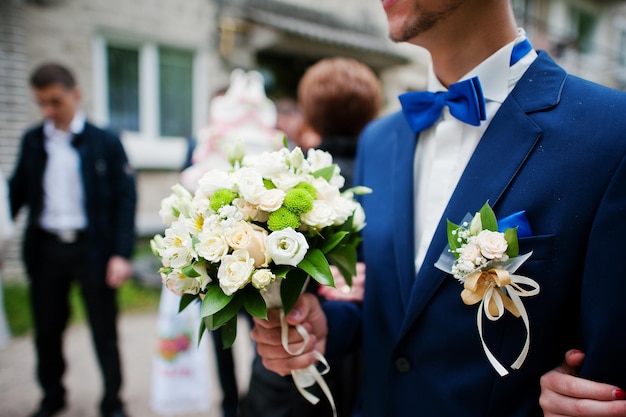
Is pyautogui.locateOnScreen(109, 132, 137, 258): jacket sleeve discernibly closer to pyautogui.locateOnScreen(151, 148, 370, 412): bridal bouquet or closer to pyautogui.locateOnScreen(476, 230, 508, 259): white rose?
pyautogui.locateOnScreen(151, 148, 370, 412): bridal bouquet

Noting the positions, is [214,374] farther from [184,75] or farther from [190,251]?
[184,75]

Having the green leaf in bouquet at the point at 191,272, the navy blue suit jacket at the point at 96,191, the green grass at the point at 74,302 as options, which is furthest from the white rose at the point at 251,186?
the green grass at the point at 74,302

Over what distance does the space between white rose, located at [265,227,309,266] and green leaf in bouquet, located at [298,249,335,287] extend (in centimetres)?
4

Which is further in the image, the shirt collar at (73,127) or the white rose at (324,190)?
the shirt collar at (73,127)

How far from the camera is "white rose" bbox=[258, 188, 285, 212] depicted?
1019 millimetres

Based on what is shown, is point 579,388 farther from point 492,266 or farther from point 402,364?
point 402,364

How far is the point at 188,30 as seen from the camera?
22.2 ft

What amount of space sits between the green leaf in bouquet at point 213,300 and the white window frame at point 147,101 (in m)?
5.70

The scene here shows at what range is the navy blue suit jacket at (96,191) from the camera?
305 centimetres

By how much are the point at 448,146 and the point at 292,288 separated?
67cm

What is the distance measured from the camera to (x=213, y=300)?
99 cm

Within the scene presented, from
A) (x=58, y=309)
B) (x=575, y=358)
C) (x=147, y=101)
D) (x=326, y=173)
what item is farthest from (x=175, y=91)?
(x=575, y=358)

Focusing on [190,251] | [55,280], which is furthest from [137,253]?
[190,251]

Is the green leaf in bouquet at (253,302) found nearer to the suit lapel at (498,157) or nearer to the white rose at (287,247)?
the white rose at (287,247)
